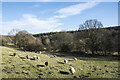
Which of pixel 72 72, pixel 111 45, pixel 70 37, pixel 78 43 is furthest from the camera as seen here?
pixel 70 37

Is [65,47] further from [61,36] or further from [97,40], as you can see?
[97,40]

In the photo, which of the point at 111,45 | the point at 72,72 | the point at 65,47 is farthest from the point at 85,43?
the point at 72,72

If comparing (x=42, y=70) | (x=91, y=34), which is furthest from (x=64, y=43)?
(x=42, y=70)

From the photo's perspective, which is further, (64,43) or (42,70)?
(64,43)

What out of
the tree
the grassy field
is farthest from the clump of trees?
the grassy field

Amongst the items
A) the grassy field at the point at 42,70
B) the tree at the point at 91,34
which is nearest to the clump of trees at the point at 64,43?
the tree at the point at 91,34

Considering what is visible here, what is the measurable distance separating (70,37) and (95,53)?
13.3 metres

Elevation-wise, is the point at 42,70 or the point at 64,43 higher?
the point at 64,43

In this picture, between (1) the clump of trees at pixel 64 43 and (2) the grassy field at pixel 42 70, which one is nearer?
(2) the grassy field at pixel 42 70

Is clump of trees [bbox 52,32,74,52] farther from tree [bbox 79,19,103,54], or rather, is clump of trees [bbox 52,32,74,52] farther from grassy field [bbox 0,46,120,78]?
grassy field [bbox 0,46,120,78]

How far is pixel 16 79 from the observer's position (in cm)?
967

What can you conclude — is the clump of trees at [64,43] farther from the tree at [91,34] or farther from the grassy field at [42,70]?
the grassy field at [42,70]

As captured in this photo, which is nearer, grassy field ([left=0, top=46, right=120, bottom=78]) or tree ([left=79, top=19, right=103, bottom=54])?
grassy field ([left=0, top=46, right=120, bottom=78])

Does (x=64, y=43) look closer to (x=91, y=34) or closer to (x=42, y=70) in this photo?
(x=91, y=34)
